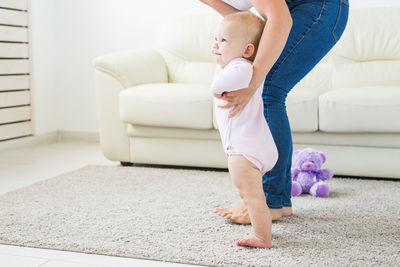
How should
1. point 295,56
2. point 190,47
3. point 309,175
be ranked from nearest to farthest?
point 295,56 < point 309,175 < point 190,47

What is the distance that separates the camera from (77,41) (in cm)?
379

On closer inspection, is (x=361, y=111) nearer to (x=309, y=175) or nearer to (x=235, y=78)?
(x=309, y=175)

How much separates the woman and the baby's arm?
0.02m

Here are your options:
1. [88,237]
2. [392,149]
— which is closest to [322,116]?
[392,149]

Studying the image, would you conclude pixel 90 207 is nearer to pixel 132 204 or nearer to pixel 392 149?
pixel 132 204

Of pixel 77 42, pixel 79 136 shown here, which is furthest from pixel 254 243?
pixel 77 42

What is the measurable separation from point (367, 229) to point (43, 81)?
2.73 meters

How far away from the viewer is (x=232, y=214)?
1.72m

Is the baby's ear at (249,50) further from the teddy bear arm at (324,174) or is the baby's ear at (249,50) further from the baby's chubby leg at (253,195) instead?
the teddy bear arm at (324,174)

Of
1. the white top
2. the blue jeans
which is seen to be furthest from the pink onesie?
the white top

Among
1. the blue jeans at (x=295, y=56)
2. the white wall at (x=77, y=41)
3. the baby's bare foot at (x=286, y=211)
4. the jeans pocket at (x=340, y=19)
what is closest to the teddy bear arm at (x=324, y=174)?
the baby's bare foot at (x=286, y=211)

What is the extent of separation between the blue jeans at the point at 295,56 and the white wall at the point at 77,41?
6.78 ft

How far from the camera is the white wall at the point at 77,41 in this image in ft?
11.9

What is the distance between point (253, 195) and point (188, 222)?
1.21ft
